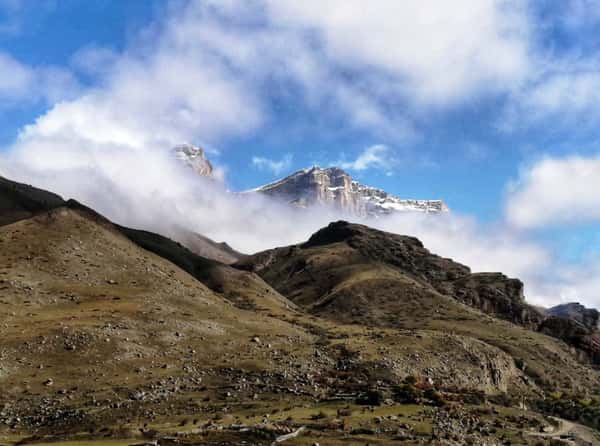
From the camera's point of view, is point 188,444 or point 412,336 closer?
point 188,444

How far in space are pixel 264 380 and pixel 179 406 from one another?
52.5 feet

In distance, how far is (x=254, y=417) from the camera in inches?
2566

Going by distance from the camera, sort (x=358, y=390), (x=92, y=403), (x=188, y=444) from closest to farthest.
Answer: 1. (x=188, y=444)
2. (x=92, y=403)
3. (x=358, y=390)

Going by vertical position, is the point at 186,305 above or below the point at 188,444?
above

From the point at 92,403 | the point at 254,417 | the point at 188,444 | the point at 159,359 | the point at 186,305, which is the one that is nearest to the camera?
the point at 188,444

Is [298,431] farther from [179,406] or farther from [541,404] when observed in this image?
[541,404]

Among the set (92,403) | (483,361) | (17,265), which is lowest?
(92,403)

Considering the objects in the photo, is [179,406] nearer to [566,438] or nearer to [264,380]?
[264,380]

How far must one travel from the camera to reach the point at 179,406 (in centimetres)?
7112

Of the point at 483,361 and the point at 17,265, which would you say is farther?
the point at 483,361

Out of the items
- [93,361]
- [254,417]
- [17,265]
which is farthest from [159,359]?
[17,265]

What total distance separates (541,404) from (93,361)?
8098 centimetres

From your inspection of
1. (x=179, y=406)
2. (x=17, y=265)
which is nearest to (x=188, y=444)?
(x=179, y=406)

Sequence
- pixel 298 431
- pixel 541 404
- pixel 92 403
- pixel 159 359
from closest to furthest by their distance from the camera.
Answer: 1. pixel 298 431
2. pixel 92 403
3. pixel 159 359
4. pixel 541 404
